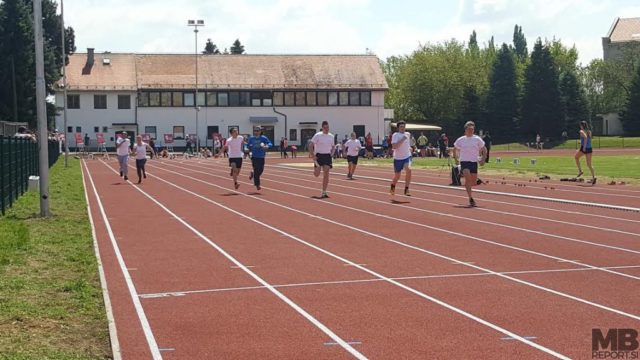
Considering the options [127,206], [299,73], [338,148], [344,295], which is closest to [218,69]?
[299,73]

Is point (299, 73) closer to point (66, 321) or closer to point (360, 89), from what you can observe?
point (360, 89)

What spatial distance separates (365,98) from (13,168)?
232 feet

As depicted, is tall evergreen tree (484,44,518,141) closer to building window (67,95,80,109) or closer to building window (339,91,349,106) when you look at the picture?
building window (339,91,349,106)

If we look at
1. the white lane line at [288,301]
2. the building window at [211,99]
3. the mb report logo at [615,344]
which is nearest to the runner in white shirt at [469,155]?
the white lane line at [288,301]

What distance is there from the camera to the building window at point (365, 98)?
298 ft

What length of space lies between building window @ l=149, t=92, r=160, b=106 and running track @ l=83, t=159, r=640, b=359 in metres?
68.6

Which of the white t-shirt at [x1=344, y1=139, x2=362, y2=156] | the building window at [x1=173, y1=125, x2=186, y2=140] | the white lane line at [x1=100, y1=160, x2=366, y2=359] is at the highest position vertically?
the building window at [x1=173, y1=125, x2=186, y2=140]

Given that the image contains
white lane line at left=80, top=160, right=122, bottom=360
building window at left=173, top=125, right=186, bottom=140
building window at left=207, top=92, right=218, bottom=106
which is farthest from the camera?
building window at left=207, top=92, right=218, bottom=106

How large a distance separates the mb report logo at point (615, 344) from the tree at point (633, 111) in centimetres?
8216

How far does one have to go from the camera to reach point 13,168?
21.3 metres

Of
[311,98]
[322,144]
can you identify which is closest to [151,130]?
[311,98]

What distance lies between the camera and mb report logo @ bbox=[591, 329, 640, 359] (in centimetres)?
657

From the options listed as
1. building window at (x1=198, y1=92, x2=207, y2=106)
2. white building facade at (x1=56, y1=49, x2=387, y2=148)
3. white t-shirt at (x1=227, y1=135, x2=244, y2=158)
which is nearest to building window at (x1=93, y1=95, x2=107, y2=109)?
white building facade at (x1=56, y1=49, x2=387, y2=148)

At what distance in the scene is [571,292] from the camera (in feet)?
29.8
